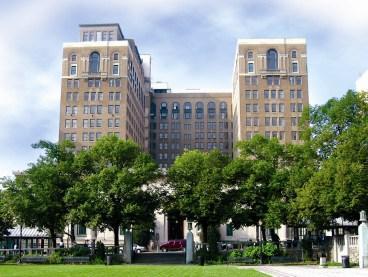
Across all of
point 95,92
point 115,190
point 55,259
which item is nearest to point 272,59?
point 95,92

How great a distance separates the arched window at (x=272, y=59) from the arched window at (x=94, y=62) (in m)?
38.8

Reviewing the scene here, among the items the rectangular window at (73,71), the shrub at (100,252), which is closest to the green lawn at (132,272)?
the shrub at (100,252)

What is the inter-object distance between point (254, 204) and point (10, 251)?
22913mm

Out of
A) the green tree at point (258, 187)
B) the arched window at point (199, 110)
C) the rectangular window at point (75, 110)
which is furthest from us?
the arched window at point (199, 110)

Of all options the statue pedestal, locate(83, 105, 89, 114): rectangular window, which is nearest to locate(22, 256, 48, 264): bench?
the statue pedestal

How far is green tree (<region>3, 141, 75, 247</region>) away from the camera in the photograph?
158 ft

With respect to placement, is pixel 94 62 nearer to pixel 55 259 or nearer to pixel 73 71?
pixel 73 71

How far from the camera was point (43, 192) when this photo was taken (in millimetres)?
48562

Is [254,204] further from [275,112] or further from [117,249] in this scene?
[275,112]

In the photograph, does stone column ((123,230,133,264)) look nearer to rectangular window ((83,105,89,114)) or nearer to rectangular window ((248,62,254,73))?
rectangular window ((83,105,89,114))

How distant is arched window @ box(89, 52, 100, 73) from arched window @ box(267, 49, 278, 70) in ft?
127

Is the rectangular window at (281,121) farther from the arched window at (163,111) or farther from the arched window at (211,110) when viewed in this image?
the arched window at (163,111)

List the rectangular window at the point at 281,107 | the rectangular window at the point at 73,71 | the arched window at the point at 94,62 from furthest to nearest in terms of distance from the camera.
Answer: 1. the arched window at the point at 94,62
2. the rectangular window at the point at 281,107
3. the rectangular window at the point at 73,71

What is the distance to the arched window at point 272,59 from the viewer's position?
410ft
